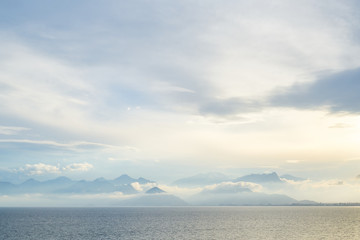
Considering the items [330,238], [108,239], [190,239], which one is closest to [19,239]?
[108,239]

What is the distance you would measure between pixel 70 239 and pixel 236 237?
68360 mm

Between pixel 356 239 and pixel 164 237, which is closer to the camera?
pixel 356 239

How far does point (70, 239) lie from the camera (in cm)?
13075

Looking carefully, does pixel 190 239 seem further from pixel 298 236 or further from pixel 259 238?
pixel 298 236

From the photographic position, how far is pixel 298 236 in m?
137

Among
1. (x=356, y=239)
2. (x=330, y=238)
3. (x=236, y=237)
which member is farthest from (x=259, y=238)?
(x=356, y=239)

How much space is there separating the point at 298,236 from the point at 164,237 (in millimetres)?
57205

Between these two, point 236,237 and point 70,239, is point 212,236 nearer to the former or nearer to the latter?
point 236,237

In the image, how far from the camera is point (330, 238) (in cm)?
13000

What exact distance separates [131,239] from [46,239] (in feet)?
113

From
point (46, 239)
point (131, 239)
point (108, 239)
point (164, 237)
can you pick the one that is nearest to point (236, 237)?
point (164, 237)

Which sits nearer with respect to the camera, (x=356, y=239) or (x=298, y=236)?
(x=356, y=239)

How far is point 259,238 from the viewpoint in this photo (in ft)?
434

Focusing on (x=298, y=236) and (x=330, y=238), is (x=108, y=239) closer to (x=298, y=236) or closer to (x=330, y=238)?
(x=298, y=236)
